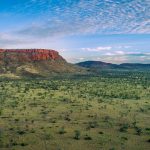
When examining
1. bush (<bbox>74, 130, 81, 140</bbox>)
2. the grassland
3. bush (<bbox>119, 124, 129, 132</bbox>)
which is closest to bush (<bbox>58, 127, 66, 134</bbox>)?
the grassland

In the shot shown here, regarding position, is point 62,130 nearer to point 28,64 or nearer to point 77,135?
point 77,135

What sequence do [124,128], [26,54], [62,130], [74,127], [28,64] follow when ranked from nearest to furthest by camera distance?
[62,130] → [124,128] → [74,127] → [28,64] → [26,54]

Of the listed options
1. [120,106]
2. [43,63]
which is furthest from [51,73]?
[120,106]

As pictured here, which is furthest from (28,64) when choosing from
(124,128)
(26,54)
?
(124,128)

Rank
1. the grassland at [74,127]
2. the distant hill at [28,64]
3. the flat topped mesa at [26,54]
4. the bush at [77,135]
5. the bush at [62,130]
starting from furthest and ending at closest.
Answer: the flat topped mesa at [26,54] < the distant hill at [28,64] < the bush at [62,130] < the bush at [77,135] < the grassland at [74,127]

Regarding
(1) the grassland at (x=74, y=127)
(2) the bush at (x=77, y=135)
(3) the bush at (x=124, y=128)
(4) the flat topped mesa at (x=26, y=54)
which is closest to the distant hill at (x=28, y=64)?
(4) the flat topped mesa at (x=26, y=54)

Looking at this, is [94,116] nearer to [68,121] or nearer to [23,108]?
[68,121]

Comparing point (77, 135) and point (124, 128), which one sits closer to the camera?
point (77, 135)

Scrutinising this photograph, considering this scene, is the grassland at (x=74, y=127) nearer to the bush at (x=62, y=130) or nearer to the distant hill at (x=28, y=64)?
the bush at (x=62, y=130)

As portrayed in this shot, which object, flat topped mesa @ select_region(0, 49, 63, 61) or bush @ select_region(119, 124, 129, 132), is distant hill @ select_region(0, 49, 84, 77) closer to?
flat topped mesa @ select_region(0, 49, 63, 61)
